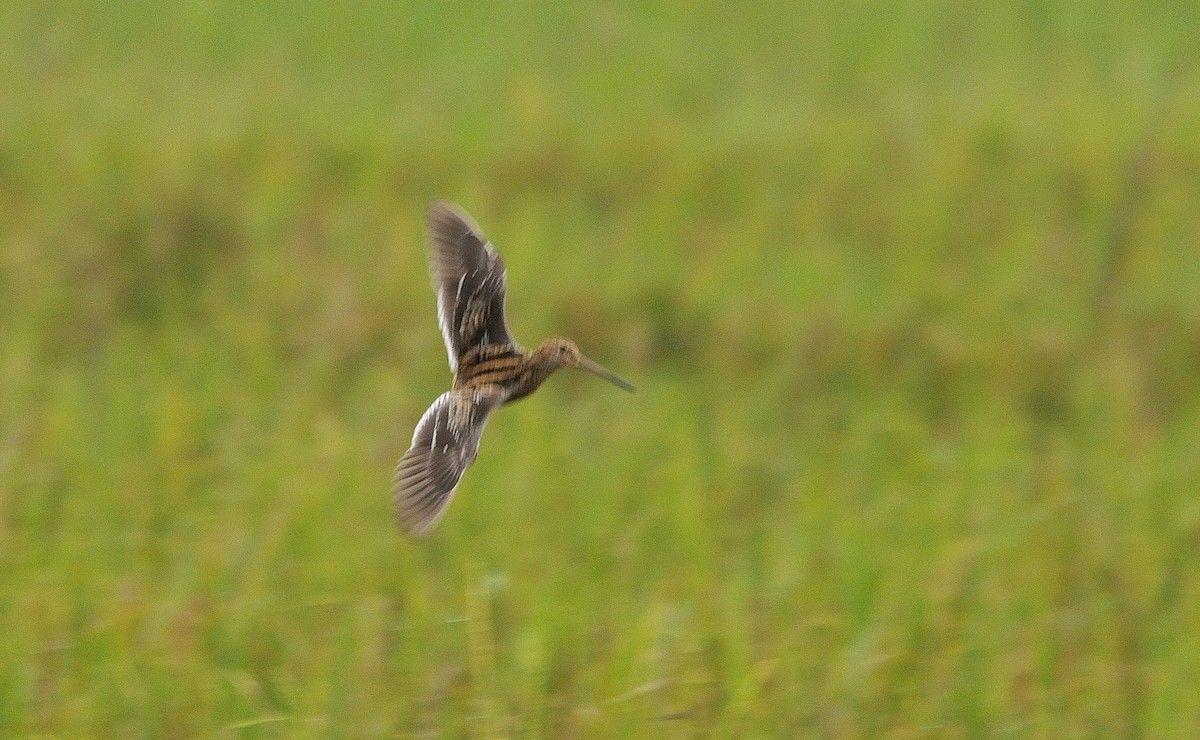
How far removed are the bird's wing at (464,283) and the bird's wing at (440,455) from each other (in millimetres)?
216

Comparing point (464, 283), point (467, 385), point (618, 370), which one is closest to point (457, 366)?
point (467, 385)

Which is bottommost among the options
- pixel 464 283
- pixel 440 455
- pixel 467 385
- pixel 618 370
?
pixel 440 455

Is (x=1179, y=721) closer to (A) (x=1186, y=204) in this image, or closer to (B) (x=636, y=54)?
(A) (x=1186, y=204)

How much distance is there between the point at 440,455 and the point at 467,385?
157 mm

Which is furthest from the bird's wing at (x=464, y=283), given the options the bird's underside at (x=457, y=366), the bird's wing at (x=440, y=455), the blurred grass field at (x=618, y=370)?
the blurred grass field at (x=618, y=370)

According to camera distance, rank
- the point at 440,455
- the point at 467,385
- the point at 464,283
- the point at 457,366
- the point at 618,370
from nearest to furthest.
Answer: the point at 440,455 < the point at 467,385 < the point at 457,366 < the point at 464,283 < the point at 618,370

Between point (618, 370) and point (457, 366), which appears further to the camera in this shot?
point (618, 370)

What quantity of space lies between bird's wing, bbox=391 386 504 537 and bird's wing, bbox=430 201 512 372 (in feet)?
0.71

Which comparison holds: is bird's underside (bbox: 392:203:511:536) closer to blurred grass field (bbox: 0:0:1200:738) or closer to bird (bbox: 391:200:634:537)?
bird (bbox: 391:200:634:537)

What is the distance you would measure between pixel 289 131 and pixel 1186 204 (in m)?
3.70

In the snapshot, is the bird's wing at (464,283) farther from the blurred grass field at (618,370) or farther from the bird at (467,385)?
the blurred grass field at (618,370)

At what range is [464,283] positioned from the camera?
272 centimetres

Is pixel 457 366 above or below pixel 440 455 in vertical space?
above

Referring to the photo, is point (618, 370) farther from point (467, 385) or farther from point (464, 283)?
point (467, 385)
